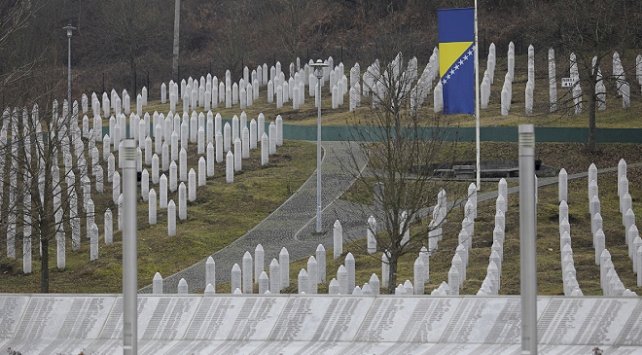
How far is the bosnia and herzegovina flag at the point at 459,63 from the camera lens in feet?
129

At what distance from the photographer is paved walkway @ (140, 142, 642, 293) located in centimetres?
3575

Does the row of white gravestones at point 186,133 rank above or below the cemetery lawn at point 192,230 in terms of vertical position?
above

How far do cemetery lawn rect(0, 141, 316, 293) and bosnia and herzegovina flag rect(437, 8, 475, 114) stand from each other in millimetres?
5930

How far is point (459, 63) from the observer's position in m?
39.2

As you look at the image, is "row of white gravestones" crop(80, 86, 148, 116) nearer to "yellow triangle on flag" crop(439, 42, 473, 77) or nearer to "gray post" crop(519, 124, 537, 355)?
"yellow triangle on flag" crop(439, 42, 473, 77)

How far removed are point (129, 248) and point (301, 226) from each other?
24365 mm

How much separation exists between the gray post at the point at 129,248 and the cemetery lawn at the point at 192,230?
19248 mm

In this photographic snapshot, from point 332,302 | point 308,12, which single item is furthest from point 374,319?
point 308,12

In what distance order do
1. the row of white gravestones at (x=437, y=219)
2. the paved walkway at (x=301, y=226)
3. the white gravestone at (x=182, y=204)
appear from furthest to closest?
the white gravestone at (x=182, y=204)
the paved walkway at (x=301, y=226)
the row of white gravestones at (x=437, y=219)

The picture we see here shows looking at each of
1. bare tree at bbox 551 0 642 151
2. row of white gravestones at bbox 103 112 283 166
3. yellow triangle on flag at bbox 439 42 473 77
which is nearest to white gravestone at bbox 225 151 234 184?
row of white gravestones at bbox 103 112 283 166

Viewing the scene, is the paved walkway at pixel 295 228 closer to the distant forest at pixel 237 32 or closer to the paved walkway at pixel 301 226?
the paved walkway at pixel 301 226

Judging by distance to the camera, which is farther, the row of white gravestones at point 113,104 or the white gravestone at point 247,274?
the row of white gravestones at point 113,104

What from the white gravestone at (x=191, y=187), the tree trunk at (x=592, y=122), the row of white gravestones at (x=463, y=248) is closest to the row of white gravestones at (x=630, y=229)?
the row of white gravestones at (x=463, y=248)

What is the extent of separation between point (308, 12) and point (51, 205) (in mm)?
41130
